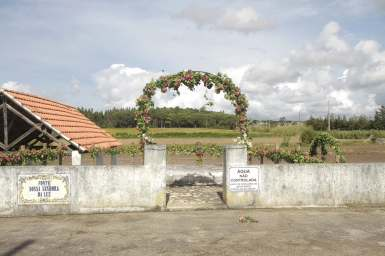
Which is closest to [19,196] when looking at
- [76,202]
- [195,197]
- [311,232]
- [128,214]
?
[76,202]

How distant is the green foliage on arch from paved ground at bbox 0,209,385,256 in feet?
6.84

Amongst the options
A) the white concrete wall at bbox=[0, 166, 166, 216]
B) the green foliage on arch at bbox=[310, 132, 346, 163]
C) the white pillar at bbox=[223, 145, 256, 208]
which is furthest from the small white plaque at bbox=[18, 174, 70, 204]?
the green foliage on arch at bbox=[310, 132, 346, 163]

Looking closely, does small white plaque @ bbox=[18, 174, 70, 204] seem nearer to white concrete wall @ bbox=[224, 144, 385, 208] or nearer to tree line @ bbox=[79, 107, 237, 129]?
white concrete wall @ bbox=[224, 144, 385, 208]

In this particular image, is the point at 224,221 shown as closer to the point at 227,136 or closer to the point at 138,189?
the point at 138,189

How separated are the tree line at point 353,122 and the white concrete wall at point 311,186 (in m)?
67.3

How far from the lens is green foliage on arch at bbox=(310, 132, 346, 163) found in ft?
43.8

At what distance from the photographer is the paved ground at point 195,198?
12.3 metres

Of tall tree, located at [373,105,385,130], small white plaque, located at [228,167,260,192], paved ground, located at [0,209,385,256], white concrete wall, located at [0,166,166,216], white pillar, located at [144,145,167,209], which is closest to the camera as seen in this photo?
paved ground, located at [0,209,385,256]

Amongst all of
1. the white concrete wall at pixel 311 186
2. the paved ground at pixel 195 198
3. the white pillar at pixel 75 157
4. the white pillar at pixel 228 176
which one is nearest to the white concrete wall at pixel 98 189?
the paved ground at pixel 195 198

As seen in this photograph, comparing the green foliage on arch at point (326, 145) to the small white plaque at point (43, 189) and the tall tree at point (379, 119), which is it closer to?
the small white plaque at point (43, 189)

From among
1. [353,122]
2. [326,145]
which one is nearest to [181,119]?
[353,122]

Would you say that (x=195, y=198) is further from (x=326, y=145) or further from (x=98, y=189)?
(x=326, y=145)

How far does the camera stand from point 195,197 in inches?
542

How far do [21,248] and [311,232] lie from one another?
19.8ft
